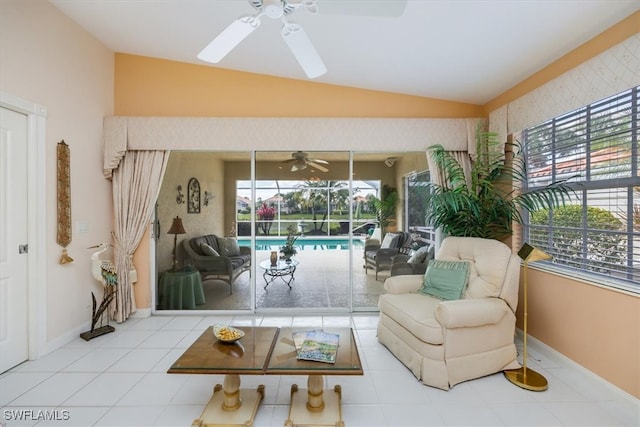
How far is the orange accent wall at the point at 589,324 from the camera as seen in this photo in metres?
2.06

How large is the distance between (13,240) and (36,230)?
177mm

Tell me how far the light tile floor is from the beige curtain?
119 cm

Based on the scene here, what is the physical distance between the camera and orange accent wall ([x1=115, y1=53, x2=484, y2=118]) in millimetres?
3736

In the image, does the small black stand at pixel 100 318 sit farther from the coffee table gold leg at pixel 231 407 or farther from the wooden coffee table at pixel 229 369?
the coffee table gold leg at pixel 231 407

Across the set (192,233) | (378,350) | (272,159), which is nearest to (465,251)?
(378,350)

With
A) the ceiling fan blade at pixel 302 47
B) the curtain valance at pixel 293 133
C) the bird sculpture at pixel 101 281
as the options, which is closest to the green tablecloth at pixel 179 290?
the bird sculpture at pixel 101 281

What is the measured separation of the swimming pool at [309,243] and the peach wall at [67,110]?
66.6 inches

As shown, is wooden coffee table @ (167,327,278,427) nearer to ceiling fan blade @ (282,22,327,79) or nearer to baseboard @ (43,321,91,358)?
baseboard @ (43,321,91,358)

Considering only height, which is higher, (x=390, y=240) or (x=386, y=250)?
(x=390, y=240)

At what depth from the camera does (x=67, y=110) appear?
10.1 feet

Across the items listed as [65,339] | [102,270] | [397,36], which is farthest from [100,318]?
[397,36]

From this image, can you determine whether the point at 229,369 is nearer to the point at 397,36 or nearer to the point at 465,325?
the point at 465,325

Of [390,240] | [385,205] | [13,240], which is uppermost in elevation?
[385,205]

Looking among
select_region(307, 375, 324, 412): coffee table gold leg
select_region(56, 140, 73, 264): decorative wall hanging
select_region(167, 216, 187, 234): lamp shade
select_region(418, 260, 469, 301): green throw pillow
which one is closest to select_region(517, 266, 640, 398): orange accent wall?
select_region(418, 260, 469, 301): green throw pillow
